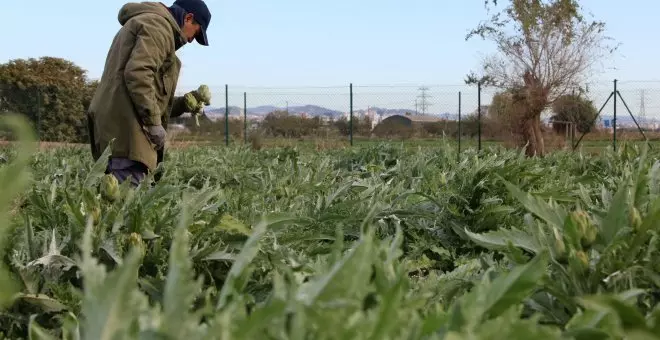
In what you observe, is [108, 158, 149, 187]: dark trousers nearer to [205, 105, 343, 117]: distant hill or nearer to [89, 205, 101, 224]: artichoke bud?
[89, 205, 101, 224]: artichoke bud

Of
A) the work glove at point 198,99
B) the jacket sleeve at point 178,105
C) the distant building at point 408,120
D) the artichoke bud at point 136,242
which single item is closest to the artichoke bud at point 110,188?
the artichoke bud at point 136,242

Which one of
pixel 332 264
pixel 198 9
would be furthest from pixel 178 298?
pixel 198 9

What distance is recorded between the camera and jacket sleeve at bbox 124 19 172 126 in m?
4.35

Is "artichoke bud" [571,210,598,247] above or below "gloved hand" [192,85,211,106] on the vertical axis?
below

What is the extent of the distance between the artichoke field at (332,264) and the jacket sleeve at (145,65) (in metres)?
1.37

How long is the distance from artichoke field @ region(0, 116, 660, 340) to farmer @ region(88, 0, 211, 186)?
4.61ft

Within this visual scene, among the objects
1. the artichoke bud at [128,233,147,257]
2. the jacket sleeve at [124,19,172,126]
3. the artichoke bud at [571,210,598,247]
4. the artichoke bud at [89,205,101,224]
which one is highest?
the jacket sleeve at [124,19,172,126]

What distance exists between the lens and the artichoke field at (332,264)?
0.75m

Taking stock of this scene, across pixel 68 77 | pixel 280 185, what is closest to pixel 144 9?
pixel 280 185

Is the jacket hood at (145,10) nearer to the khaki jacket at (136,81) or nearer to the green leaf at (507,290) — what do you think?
the khaki jacket at (136,81)

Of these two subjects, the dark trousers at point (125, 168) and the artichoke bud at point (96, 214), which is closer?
the artichoke bud at point (96, 214)

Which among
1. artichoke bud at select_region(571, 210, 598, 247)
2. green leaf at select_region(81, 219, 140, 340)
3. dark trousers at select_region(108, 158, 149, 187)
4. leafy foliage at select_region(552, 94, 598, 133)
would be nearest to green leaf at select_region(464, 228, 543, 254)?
artichoke bud at select_region(571, 210, 598, 247)

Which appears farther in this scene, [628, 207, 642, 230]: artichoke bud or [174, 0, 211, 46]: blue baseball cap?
[174, 0, 211, 46]: blue baseball cap

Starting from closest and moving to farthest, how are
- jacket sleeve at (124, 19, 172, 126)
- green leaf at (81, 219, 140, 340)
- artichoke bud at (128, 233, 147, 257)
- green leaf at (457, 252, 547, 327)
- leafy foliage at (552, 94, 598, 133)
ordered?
green leaf at (81, 219, 140, 340) < green leaf at (457, 252, 547, 327) < artichoke bud at (128, 233, 147, 257) < jacket sleeve at (124, 19, 172, 126) < leafy foliage at (552, 94, 598, 133)
